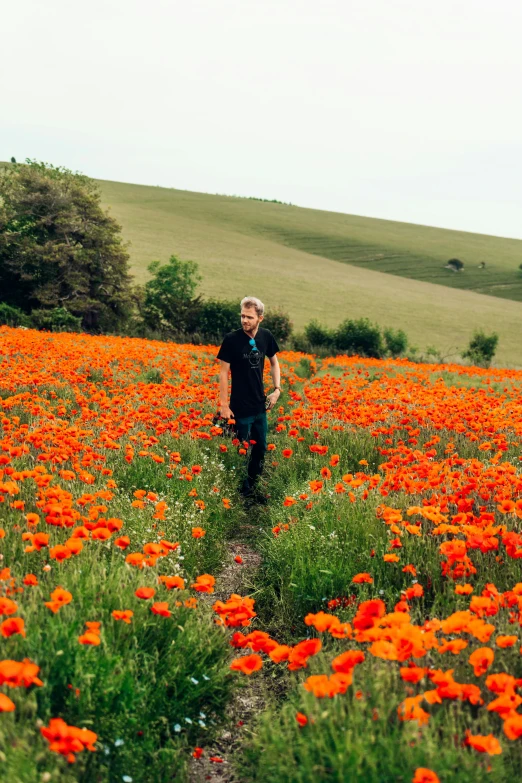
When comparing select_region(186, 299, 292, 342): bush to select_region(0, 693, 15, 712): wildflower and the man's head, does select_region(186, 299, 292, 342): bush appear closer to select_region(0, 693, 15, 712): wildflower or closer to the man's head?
the man's head

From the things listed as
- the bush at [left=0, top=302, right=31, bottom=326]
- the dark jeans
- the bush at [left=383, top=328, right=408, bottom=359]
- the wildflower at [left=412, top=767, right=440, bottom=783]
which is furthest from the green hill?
the wildflower at [left=412, top=767, right=440, bottom=783]

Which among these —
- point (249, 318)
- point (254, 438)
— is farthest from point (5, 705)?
point (254, 438)

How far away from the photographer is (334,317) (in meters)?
44.2

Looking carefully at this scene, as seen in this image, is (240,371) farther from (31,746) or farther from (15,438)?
(31,746)

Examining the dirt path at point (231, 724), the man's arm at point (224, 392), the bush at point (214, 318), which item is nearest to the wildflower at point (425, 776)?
the dirt path at point (231, 724)

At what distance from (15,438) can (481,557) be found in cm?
424

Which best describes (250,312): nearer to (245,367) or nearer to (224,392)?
(245,367)

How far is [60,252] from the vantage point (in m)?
27.6

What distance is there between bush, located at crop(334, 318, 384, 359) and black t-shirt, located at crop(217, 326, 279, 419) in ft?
71.3

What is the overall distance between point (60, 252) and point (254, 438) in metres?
23.2

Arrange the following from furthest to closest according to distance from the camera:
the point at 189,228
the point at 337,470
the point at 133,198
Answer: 1. the point at 133,198
2. the point at 189,228
3. the point at 337,470

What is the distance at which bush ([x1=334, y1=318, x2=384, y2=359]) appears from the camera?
28625 mm

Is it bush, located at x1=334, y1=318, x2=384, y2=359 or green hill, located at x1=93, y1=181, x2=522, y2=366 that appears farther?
green hill, located at x1=93, y1=181, x2=522, y2=366

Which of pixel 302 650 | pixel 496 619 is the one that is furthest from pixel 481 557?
pixel 302 650
